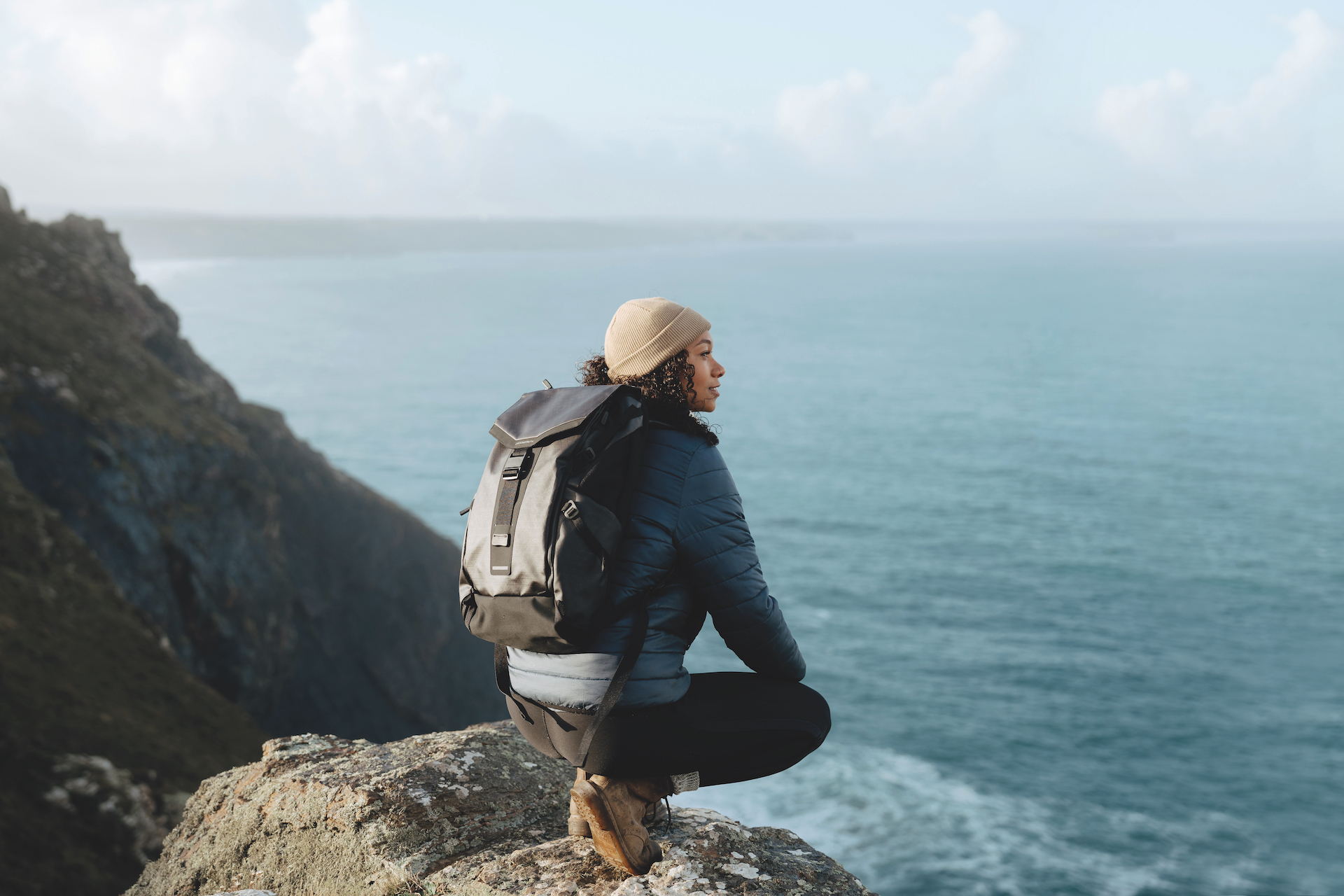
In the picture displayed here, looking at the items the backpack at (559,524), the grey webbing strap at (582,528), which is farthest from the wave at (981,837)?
the grey webbing strap at (582,528)

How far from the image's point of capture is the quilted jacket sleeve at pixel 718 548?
4.32 metres

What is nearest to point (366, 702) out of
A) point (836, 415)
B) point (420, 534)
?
point (420, 534)

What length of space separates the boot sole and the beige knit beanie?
2145 mm

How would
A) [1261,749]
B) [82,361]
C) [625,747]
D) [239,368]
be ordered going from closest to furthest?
[625,747], [82,361], [1261,749], [239,368]

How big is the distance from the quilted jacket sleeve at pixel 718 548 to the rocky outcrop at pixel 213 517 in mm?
19965

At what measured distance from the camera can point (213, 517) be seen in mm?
27109

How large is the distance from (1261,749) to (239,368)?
135288 millimetres

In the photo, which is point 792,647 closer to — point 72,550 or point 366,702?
point 72,550

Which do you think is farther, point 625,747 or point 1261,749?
point 1261,749

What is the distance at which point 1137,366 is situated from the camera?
5032 inches

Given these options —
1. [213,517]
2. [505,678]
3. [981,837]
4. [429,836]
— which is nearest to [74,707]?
[429,836]

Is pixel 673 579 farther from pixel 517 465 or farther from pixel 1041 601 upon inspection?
pixel 1041 601

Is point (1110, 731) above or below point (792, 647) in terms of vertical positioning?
below

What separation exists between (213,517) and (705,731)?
85.6 feet
